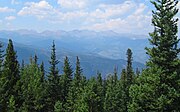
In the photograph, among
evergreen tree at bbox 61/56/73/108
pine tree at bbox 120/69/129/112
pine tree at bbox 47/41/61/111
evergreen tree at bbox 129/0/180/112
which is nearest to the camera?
evergreen tree at bbox 129/0/180/112

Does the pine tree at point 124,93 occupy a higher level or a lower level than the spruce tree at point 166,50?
lower

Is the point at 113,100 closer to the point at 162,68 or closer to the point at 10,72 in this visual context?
the point at 10,72

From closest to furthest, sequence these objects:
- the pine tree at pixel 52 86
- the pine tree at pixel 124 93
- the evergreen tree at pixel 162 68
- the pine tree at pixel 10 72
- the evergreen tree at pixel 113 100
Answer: the evergreen tree at pixel 162 68
the pine tree at pixel 10 72
the pine tree at pixel 52 86
the evergreen tree at pixel 113 100
the pine tree at pixel 124 93

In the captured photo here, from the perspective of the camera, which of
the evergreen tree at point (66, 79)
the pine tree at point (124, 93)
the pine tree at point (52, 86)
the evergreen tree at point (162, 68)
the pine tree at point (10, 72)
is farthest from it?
the pine tree at point (124, 93)

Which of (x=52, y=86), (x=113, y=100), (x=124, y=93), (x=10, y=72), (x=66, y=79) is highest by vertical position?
(x=10, y=72)

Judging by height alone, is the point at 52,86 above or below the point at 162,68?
below

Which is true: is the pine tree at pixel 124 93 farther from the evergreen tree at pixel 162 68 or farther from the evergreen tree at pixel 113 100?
the evergreen tree at pixel 162 68

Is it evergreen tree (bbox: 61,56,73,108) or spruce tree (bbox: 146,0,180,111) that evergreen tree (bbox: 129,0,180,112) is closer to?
spruce tree (bbox: 146,0,180,111)

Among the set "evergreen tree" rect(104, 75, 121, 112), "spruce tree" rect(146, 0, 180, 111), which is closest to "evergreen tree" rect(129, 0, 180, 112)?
"spruce tree" rect(146, 0, 180, 111)

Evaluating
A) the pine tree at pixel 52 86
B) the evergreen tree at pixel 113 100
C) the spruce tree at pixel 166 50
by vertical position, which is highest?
the spruce tree at pixel 166 50

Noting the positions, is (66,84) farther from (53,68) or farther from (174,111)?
(174,111)

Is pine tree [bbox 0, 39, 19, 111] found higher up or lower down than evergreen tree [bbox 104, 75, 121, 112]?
higher up

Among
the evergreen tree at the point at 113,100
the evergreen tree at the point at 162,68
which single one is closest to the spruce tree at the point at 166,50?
the evergreen tree at the point at 162,68

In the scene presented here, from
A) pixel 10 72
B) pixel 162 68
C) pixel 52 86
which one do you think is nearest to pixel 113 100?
pixel 52 86
